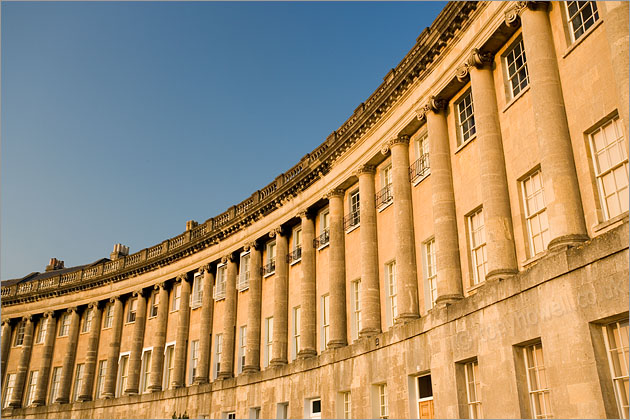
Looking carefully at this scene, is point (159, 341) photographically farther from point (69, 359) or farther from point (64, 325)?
point (64, 325)

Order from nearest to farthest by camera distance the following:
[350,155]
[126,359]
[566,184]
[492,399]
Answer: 1. [566,184]
2. [492,399]
3. [350,155]
4. [126,359]

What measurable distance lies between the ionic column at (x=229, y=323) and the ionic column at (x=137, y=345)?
9565 millimetres

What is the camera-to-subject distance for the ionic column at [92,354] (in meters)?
43.8

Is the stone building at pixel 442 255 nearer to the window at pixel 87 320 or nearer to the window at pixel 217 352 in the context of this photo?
the window at pixel 217 352

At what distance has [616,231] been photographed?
1269cm

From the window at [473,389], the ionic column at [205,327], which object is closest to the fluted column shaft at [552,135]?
the window at [473,389]

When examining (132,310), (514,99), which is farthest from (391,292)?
(132,310)

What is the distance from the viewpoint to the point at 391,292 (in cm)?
2345

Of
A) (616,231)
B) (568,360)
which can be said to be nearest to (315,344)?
(568,360)

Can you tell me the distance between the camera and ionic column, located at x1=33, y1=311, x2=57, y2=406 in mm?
46469

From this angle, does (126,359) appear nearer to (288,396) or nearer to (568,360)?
(288,396)

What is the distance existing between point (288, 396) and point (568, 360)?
16449 millimetres

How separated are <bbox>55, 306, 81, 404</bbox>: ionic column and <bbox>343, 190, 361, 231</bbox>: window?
2907 cm

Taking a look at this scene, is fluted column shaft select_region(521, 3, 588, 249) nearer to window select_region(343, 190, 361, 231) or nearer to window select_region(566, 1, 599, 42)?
window select_region(566, 1, 599, 42)
